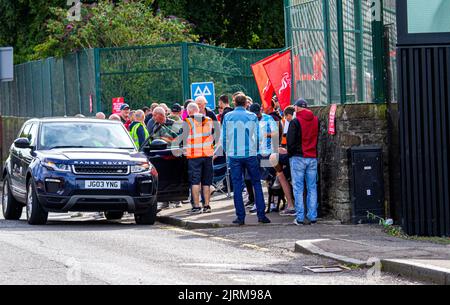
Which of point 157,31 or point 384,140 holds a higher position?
point 157,31

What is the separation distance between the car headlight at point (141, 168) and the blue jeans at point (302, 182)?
2.29 m

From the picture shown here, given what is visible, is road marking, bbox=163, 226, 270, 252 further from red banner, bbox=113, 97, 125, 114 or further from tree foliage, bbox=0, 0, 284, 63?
tree foliage, bbox=0, 0, 284, 63

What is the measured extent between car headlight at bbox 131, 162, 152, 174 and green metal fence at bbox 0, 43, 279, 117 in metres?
11.2

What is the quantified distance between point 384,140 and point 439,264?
6.72 meters

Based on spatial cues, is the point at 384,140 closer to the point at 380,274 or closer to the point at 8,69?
the point at 380,274

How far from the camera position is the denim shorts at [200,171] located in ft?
68.1

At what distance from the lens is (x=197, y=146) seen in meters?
20.7

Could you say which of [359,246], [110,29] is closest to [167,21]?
[110,29]

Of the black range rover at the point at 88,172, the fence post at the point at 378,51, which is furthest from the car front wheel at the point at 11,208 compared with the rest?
the fence post at the point at 378,51

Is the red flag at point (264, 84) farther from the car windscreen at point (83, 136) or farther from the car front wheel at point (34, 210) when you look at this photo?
→ the car front wheel at point (34, 210)

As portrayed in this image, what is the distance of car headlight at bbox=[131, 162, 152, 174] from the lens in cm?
1942

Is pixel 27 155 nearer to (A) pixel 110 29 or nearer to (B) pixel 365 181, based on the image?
(B) pixel 365 181
